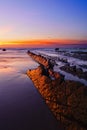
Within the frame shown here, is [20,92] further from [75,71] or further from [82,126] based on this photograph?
[75,71]

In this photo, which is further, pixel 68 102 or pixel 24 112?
pixel 24 112

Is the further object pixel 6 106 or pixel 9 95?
pixel 9 95

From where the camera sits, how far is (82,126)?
6.91 m

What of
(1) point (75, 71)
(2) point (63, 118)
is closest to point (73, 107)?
(2) point (63, 118)

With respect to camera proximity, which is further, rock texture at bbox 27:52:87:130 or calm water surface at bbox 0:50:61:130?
calm water surface at bbox 0:50:61:130

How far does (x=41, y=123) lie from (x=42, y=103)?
7.75 feet

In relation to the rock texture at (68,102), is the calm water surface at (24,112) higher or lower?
lower

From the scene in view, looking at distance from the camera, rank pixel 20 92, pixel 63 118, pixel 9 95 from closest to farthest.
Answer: pixel 63 118, pixel 9 95, pixel 20 92

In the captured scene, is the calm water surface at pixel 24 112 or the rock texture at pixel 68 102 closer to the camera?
the rock texture at pixel 68 102

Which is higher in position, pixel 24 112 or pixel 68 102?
pixel 68 102

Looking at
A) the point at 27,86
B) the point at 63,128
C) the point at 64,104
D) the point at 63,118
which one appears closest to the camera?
the point at 63,128

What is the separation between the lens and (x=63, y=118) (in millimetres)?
8023

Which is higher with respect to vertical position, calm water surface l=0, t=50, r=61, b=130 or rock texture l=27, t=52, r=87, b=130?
rock texture l=27, t=52, r=87, b=130

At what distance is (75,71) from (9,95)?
9.71 meters
